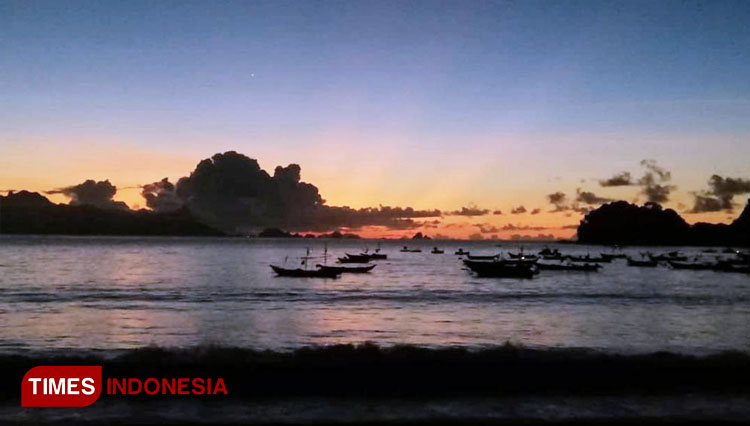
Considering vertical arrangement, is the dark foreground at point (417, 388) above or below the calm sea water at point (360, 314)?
above

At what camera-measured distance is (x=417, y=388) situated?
8125 millimetres

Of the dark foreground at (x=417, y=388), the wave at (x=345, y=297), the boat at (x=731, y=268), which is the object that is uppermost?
the dark foreground at (x=417, y=388)

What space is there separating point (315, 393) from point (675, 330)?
28.8 meters

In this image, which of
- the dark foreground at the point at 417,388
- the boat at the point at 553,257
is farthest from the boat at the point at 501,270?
the dark foreground at the point at 417,388

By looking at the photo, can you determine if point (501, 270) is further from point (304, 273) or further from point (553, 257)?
point (553, 257)

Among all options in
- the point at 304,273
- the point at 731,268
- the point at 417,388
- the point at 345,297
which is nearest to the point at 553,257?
the point at 731,268

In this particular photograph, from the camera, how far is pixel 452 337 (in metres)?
28.0

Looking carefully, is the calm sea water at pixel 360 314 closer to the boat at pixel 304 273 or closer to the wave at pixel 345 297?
the wave at pixel 345 297

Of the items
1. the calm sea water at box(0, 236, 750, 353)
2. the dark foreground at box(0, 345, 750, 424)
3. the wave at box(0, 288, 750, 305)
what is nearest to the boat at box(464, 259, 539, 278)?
the calm sea water at box(0, 236, 750, 353)

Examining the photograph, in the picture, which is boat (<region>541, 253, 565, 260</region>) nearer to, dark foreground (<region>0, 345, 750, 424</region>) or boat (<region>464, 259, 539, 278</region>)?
boat (<region>464, 259, 539, 278</region>)

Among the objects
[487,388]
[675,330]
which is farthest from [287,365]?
[675,330]

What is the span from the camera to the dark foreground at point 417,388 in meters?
6.94

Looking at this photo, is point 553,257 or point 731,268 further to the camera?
point 553,257

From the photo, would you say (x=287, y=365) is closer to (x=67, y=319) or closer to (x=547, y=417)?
(x=547, y=417)
